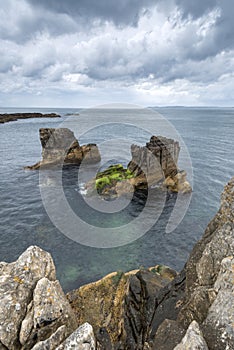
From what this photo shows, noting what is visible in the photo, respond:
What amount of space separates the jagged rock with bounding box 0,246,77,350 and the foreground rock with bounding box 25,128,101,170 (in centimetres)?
5449

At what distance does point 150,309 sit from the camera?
13977mm

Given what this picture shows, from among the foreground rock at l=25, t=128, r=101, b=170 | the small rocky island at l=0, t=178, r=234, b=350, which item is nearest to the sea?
the foreground rock at l=25, t=128, r=101, b=170

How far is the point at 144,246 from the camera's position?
31.1m

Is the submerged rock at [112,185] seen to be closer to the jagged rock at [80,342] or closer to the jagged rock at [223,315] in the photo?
the jagged rock at [80,342]

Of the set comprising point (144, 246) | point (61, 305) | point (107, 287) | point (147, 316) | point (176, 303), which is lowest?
point (144, 246)

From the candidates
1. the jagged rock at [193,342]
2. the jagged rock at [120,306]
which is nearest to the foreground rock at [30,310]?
the jagged rock at [120,306]

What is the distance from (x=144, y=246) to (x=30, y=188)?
29.1 metres

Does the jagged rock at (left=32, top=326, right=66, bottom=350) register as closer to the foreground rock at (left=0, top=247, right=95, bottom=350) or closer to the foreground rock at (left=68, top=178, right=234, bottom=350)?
the foreground rock at (left=0, top=247, right=95, bottom=350)

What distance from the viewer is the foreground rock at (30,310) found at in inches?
356

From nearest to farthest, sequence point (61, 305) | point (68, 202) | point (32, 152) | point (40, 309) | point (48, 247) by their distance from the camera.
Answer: point (40, 309), point (61, 305), point (48, 247), point (68, 202), point (32, 152)

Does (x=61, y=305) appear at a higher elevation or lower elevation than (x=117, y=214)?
higher

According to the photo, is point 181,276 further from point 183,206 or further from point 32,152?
point 32,152

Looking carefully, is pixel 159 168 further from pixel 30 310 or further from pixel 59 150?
pixel 30 310

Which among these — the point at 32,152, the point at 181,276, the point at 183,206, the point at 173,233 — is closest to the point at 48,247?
the point at 173,233
